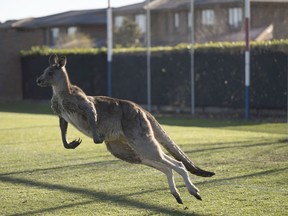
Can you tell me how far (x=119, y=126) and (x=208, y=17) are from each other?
2715cm

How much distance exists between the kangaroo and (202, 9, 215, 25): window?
83.8ft

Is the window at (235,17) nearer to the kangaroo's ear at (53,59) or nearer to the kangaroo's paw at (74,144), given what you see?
the kangaroo's ear at (53,59)

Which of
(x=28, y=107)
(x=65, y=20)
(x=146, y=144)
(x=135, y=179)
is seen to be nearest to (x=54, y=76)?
(x=146, y=144)

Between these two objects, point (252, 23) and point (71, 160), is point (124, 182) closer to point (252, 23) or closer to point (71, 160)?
point (71, 160)

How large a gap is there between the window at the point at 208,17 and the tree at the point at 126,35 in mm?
3332

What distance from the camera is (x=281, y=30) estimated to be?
24719 mm

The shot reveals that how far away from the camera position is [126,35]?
34.6 metres

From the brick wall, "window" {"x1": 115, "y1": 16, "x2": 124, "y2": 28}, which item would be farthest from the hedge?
the brick wall

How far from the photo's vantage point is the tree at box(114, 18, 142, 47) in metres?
34.1

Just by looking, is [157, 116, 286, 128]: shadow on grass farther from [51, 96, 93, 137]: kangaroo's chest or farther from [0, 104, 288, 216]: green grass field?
[51, 96, 93, 137]: kangaroo's chest

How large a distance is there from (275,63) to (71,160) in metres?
12.7

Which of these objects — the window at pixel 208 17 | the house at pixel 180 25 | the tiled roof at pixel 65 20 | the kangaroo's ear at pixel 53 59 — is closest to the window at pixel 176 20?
the house at pixel 180 25

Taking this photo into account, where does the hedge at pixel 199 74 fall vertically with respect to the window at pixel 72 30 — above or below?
below

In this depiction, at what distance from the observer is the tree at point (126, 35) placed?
3406 cm
